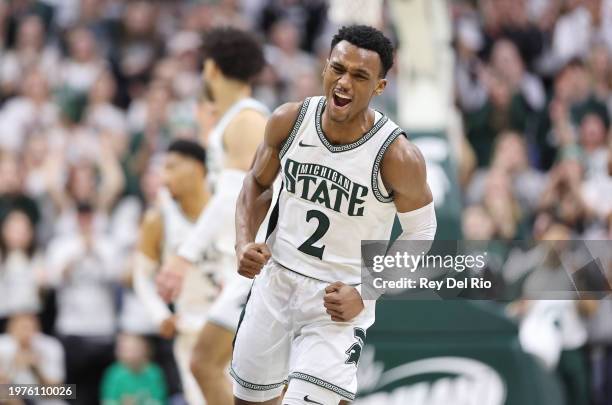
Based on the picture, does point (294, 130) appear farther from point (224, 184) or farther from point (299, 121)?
point (224, 184)

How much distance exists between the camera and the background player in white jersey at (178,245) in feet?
26.7

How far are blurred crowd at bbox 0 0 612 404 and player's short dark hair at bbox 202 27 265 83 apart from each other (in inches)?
105

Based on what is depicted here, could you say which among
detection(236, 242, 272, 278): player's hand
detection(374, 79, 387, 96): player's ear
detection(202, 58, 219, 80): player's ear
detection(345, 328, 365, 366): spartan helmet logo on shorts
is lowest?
detection(345, 328, 365, 366): spartan helmet logo on shorts

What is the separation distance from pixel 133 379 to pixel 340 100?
551cm

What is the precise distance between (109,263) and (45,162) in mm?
2094

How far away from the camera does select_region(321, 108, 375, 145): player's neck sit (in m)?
5.66

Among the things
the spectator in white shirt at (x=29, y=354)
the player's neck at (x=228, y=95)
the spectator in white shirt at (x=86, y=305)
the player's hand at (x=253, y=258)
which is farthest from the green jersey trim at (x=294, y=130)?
the spectator in white shirt at (x=86, y=305)

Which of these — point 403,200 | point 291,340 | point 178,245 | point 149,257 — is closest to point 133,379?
point 149,257

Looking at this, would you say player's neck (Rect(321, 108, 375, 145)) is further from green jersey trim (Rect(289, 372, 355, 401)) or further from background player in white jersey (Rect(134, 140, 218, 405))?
background player in white jersey (Rect(134, 140, 218, 405))

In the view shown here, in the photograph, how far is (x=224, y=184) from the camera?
7223mm

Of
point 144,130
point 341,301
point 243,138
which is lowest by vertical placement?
point 341,301

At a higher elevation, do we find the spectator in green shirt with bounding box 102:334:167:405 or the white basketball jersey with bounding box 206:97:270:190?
the white basketball jersey with bounding box 206:97:270:190

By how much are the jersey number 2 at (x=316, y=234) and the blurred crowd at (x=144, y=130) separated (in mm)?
4880

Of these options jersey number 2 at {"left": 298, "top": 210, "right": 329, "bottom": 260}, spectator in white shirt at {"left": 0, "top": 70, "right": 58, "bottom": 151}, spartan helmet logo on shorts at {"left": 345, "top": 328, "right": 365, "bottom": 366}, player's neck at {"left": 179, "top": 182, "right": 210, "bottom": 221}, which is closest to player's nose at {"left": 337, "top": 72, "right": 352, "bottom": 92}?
jersey number 2 at {"left": 298, "top": 210, "right": 329, "bottom": 260}
